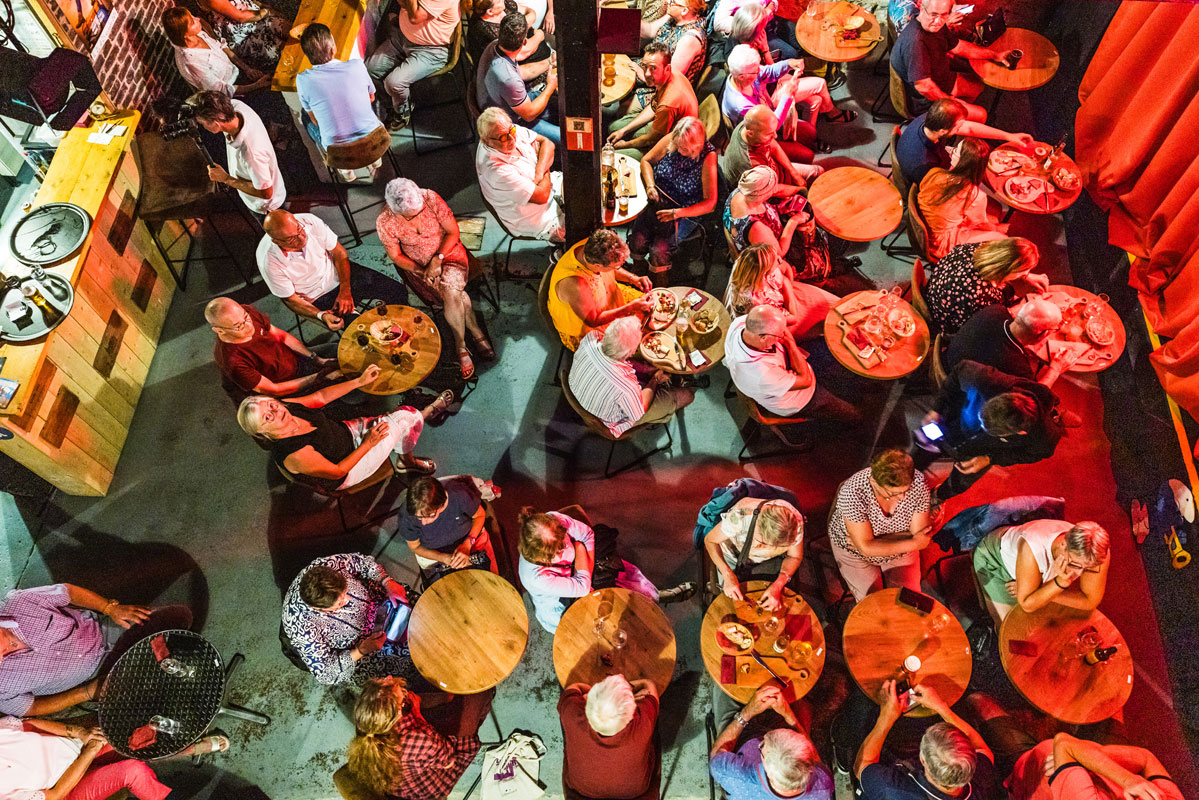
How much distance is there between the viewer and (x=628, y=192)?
16.0 feet

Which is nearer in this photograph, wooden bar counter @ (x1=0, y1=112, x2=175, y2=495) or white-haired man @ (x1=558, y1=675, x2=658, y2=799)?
white-haired man @ (x1=558, y1=675, x2=658, y2=799)

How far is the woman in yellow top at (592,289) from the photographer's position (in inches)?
162

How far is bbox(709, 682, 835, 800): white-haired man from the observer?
2.93m

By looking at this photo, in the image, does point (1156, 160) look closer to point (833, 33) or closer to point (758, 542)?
point (833, 33)

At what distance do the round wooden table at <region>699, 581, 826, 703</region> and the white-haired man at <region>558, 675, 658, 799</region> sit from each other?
1.19ft

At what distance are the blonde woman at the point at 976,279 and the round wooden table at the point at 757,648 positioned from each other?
2.04 m

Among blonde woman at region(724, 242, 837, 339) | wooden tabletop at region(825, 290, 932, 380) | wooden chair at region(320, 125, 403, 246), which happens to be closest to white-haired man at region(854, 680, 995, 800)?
wooden tabletop at region(825, 290, 932, 380)

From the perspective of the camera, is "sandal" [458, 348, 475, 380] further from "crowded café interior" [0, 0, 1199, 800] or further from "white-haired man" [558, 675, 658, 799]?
"white-haired man" [558, 675, 658, 799]

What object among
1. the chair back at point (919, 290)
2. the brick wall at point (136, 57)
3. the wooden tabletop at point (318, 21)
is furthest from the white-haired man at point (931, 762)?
the brick wall at point (136, 57)

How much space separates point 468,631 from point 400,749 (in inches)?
23.8

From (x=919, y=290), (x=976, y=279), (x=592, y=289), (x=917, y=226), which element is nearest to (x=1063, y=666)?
(x=976, y=279)

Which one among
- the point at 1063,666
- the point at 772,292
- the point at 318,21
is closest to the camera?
the point at 1063,666

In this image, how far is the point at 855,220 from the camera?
16.1 ft

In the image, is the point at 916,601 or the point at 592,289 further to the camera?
the point at 592,289
